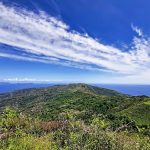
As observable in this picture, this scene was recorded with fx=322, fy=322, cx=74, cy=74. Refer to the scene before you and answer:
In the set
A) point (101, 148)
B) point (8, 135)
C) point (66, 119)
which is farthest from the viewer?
point (66, 119)

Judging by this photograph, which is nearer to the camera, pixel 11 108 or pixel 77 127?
pixel 77 127

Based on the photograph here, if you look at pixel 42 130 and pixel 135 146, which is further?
pixel 42 130

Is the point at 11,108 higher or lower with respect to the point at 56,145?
higher

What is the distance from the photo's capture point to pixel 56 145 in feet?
41.9

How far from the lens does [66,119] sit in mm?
14781

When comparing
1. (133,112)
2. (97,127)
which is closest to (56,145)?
(97,127)

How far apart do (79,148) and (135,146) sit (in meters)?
2.33

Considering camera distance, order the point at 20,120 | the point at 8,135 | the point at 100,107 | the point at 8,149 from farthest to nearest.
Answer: the point at 100,107 → the point at 20,120 → the point at 8,135 → the point at 8,149

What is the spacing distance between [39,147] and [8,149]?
4.97 feet

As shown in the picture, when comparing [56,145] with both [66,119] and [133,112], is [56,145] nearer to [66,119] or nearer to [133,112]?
[66,119]

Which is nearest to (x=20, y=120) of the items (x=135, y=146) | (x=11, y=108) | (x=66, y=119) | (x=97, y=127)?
(x=11, y=108)

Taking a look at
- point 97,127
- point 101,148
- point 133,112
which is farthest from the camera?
point 133,112

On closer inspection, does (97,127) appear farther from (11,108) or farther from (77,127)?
(11,108)

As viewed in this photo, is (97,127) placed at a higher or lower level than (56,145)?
higher
